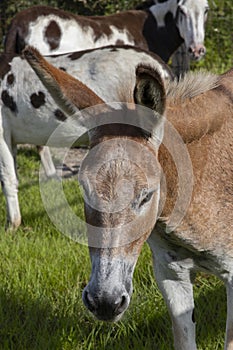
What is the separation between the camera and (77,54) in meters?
5.40

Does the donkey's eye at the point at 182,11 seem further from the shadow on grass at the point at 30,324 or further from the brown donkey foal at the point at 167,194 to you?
the shadow on grass at the point at 30,324

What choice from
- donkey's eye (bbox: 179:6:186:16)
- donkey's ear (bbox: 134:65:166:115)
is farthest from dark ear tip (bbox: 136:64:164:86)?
donkey's eye (bbox: 179:6:186:16)

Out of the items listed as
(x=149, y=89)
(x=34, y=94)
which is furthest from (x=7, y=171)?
(x=149, y=89)

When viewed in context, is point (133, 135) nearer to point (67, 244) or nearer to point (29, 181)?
point (67, 244)

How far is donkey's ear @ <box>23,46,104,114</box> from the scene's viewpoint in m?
2.37

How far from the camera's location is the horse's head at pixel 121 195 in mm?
2146

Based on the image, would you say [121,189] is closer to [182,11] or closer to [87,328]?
[87,328]

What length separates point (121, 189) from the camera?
215 cm

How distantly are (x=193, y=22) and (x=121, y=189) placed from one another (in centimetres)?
581

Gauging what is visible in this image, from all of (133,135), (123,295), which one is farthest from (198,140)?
(123,295)

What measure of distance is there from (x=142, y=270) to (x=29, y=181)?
3.17 meters

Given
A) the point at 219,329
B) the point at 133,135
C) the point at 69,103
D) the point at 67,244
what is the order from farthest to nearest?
the point at 67,244 < the point at 219,329 < the point at 69,103 < the point at 133,135

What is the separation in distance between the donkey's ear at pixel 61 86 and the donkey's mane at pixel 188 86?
0.35 meters

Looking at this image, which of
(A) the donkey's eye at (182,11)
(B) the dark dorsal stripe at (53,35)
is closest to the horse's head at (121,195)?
(B) the dark dorsal stripe at (53,35)
